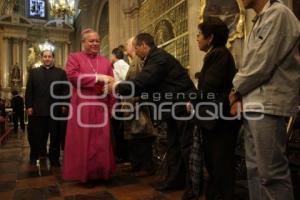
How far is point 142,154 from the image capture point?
171 inches

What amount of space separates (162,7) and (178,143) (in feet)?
17.2

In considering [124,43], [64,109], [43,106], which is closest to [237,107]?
[64,109]

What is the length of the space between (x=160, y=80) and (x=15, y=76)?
2081 cm

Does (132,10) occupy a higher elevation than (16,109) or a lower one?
higher

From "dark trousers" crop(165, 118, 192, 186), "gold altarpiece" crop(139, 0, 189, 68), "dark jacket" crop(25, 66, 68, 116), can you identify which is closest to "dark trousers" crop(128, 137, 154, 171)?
"dark trousers" crop(165, 118, 192, 186)

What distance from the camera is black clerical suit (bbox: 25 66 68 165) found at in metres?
4.89

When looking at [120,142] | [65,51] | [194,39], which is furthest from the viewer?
[65,51]

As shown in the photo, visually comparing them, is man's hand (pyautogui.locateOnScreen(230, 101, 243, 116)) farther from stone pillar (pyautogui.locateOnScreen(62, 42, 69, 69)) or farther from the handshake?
stone pillar (pyautogui.locateOnScreen(62, 42, 69, 69))

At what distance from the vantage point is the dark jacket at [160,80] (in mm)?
3178

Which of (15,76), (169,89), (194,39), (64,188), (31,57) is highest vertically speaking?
(31,57)

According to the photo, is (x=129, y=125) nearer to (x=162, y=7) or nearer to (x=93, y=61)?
(x=93, y=61)

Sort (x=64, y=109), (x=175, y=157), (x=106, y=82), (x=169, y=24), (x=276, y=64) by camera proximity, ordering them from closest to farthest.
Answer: (x=276, y=64) → (x=175, y=157) → (x=106, y=82) → (x=64, y=109) → (x=169, y=24)

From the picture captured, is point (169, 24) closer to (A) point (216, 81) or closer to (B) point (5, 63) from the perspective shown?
(A) point (216, 81)

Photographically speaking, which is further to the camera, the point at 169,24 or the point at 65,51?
the point at 65,51
